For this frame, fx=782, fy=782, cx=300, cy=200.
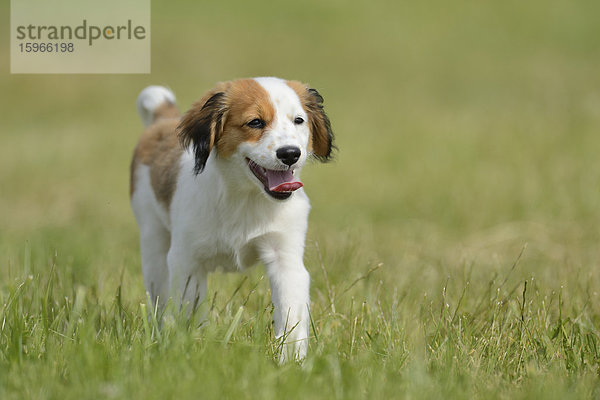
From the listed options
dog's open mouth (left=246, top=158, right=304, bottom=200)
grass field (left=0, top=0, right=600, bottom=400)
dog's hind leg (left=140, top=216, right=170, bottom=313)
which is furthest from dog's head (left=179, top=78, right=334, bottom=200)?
dog's hind leg (left=140, top=216, right=170, bottom=313)

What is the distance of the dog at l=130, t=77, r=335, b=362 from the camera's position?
400 cm

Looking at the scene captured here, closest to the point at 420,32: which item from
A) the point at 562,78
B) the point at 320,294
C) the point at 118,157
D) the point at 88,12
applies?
the point at 562,78

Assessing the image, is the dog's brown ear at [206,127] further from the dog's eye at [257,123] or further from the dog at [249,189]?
the dog's eye at [257,123]

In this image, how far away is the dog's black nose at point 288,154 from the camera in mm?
3824

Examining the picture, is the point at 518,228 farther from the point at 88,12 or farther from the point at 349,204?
the point at 88,12

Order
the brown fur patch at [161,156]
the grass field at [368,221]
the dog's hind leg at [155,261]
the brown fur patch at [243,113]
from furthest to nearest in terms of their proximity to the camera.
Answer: the dog's hind leg at [155,261] < the brown fur patch at [161,156] < the brown fur patch at [243,113] < the grass field at [368,221]

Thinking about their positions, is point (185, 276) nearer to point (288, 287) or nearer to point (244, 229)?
point (244, 229)

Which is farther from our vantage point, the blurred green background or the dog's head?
the blurred green background

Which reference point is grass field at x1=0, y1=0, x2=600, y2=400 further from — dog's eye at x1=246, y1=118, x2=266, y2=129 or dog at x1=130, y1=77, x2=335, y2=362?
dog's eye at x1=246, y1=118, x2=266, y2=129

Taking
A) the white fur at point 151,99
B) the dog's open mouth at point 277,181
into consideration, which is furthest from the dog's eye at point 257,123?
the white fur at point 151,99

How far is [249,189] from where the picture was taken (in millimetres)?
4254

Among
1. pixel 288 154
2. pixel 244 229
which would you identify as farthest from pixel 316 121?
pixel 244 229

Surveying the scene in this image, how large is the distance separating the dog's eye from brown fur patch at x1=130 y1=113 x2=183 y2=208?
0.87 metres

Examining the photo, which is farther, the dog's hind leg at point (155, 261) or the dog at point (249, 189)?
the dog's hind leg at point (155, 261)
